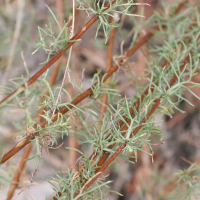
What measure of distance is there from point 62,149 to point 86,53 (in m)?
0.46

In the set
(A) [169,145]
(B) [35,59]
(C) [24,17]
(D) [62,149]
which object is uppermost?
(C) [24,17]

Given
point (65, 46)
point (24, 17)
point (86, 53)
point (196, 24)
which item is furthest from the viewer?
point (86, 53)

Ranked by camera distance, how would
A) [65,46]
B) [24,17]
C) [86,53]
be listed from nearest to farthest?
[65,46], [24,17], [86,53]

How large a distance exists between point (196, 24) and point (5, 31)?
739 millimetres

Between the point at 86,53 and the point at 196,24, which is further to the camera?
the point at 86,53

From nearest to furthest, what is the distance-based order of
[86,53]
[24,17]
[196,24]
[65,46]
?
[65,46] < [196,24] < [24,17] < [86,53]

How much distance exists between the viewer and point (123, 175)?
0.97 metres

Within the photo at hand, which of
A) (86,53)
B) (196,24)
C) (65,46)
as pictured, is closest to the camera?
(65,46)

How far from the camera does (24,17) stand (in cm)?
89

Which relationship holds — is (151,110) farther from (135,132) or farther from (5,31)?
(5,31)

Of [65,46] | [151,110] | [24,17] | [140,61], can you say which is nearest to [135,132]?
[151,110]

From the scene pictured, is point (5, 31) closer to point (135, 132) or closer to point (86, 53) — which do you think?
point (86, 53)

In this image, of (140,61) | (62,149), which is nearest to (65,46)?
(140,61)

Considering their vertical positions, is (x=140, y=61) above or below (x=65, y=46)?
below
